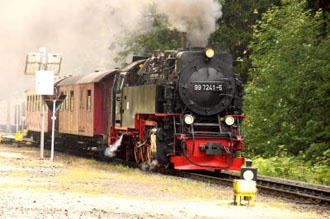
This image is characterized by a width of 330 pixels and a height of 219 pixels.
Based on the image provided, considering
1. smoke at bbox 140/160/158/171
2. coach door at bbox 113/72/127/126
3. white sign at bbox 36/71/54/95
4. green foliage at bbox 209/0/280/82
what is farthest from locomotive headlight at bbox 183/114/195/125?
green foliage at bbox 209/0/280/82

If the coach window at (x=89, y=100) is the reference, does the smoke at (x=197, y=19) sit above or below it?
above

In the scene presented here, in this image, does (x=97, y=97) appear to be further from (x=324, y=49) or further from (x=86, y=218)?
(x=86, y=218)

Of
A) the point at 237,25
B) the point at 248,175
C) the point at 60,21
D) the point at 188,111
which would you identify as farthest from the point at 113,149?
the point at 237,25

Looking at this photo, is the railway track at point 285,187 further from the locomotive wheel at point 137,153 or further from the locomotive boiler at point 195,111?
the locomotive wheel at point 137,153

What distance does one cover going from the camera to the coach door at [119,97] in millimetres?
21750

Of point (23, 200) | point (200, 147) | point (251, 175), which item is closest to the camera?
point (23, 200)

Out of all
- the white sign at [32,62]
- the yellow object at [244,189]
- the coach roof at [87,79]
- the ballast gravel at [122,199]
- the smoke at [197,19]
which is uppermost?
the smoke at [197,19]

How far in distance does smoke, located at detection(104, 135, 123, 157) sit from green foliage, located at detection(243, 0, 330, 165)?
14.9 ft

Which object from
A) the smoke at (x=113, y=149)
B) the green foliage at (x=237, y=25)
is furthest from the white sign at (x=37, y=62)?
the green foliage at (x=237, y=25)

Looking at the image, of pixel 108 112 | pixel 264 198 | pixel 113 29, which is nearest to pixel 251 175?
pixel 264 198

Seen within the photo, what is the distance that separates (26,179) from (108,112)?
28.1 ft

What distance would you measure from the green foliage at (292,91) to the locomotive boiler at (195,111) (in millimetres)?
3648

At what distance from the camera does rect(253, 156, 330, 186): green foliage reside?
18.3m

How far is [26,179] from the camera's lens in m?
15.7
